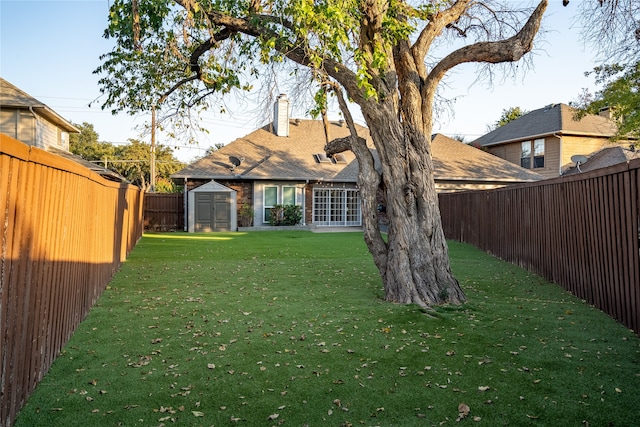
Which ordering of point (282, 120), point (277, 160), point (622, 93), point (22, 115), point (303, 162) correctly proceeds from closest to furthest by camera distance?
1. point (622, 93)
2. point (22, 115)
3. point (277, 160)
4. point (303, 162)
5. point (282, 120)

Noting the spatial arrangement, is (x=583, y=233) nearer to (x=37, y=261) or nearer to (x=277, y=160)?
(x=37, y=261)

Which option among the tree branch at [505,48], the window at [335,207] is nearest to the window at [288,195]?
the window at [335,207]

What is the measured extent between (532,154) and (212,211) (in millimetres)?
18503

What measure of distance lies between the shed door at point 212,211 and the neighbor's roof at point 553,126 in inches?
689

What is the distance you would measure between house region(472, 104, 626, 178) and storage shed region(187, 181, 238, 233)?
1719 centimetres

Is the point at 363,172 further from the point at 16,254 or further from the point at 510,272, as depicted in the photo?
the point at 16,254

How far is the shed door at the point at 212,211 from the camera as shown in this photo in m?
22.2

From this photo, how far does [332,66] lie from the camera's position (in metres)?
7.69

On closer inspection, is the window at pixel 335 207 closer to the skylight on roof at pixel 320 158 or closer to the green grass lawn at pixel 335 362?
the skylight on roof at pixel 320 158

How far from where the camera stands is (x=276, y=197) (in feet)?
77.2

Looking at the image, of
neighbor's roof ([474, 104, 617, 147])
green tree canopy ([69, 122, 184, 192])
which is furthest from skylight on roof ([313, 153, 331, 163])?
green tree canopy ([69, 122, 184, 192])

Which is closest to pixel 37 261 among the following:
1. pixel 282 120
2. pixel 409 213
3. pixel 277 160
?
pixel 409 213

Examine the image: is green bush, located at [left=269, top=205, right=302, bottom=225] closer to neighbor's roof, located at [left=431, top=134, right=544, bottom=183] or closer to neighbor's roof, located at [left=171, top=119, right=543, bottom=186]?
neighbor's roof, located at [left=171, top=119, right=543, bottom=186]

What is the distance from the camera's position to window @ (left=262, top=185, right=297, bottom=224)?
2334 centimetres
